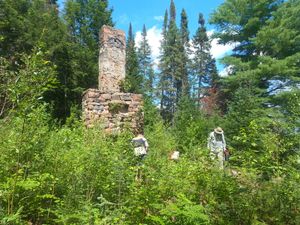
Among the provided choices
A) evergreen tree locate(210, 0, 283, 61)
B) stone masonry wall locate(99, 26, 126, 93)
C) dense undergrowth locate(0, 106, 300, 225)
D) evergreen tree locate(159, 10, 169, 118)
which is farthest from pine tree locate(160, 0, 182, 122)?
dense undergrowth locate(0, 106, 300, 225)

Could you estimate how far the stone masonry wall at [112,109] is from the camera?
9.26m

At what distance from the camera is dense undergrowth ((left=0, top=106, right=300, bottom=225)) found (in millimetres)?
3238

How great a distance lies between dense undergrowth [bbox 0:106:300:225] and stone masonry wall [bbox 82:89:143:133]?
4.54 m

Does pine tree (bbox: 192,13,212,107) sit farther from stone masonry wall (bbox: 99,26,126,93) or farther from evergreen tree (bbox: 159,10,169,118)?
stone masonry wall (bbox: 99,26,126,93)

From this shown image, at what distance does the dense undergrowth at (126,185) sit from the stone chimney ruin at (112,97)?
4.31 metres

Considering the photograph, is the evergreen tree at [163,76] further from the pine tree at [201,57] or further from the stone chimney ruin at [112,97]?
the stone chimney ruin at [112,97]

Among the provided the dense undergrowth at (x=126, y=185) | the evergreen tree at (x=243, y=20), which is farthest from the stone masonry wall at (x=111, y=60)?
the evergreen tree at (x=243, y=20)

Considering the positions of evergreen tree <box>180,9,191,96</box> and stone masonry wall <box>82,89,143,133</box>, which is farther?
evergreen tree <box>180,9,191,96</box>

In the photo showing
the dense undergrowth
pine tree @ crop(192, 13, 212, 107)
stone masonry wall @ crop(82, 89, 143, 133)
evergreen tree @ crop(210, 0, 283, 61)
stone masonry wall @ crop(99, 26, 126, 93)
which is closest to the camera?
the dense undergrowth

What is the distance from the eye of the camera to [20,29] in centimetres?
1795

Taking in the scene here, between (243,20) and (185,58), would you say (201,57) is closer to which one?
(185,58)

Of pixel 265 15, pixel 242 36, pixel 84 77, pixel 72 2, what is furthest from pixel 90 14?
pixel 265 15

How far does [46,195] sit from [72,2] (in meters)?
19.9

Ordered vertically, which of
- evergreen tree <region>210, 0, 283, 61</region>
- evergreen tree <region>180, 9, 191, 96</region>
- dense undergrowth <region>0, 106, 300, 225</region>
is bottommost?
dense undergrowth <region>0, 106, 300, 225</region>
